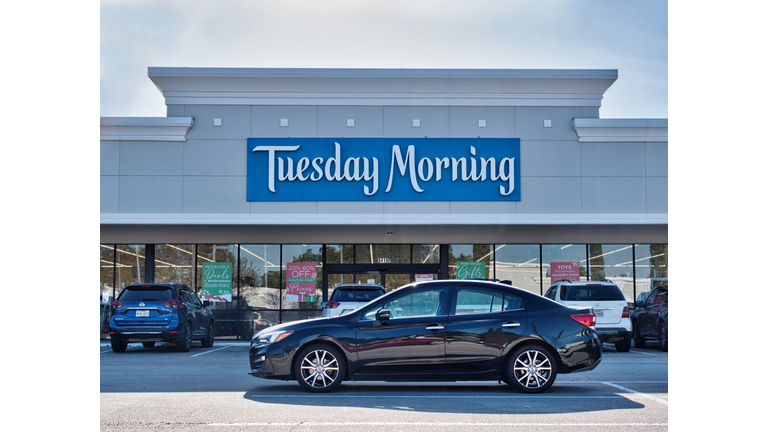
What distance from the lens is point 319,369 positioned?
345 inches

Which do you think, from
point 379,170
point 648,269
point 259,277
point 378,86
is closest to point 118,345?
point 259,277

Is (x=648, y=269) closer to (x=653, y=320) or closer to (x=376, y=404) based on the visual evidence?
(x=653, y=320)

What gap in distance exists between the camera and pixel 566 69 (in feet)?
62.7

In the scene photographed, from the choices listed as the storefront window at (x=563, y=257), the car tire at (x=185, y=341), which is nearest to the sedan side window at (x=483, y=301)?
the car tire at (x=185, y=341)

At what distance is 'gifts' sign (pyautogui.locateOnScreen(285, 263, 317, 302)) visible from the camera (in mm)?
21172

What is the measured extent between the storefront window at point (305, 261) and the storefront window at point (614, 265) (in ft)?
27.4

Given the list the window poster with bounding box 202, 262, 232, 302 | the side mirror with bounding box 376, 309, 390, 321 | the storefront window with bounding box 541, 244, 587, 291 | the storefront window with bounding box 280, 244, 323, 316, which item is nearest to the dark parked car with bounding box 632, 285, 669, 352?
the storefront window with bounding box 541, 244, 587, 291

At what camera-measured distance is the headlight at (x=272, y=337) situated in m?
8.83

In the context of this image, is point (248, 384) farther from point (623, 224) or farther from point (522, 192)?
point (623, 224)

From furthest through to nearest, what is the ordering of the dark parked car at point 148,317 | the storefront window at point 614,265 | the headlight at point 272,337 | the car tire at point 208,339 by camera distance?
1. the storefront window at point 614,265
2. the car tire at point 208,339
3. the dark parked car at point 148,317
4. the headlight at point 272,337

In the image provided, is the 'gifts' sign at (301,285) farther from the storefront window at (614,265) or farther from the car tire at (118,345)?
the storefront window at (614,265)

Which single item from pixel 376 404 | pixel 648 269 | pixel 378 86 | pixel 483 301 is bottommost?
pixel 376 404

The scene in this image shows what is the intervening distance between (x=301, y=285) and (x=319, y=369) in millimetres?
12565
